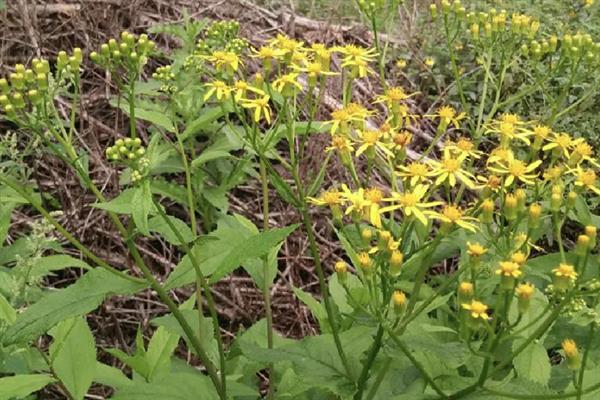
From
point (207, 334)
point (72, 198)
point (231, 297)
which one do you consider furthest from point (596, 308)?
point (72, 198)

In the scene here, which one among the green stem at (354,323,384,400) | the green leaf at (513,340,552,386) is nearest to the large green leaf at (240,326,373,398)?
the green stem at (354,323,384,400)

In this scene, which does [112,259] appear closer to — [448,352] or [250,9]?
[448,352]

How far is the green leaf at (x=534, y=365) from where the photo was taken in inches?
86.6

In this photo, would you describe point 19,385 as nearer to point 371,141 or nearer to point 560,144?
point 371,141

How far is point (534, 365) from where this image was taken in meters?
2.21

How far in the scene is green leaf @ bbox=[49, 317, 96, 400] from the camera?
2307 mm

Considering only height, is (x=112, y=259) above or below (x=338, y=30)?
below

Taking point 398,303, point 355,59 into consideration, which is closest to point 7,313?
point 398,303

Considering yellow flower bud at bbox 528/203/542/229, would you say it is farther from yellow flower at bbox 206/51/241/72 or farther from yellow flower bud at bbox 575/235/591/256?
yellow flower at bbox 206/51/241/72

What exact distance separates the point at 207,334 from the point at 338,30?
348 centimetres

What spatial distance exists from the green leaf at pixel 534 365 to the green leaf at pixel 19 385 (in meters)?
1.40

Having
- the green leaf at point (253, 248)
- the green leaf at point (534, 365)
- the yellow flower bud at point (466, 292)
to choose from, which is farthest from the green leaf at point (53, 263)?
the green leaf at point (534, 365)

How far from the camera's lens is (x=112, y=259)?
12.1ft

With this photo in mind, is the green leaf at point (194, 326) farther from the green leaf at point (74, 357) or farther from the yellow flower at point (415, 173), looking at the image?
the yellow flower at point (415, 173)
